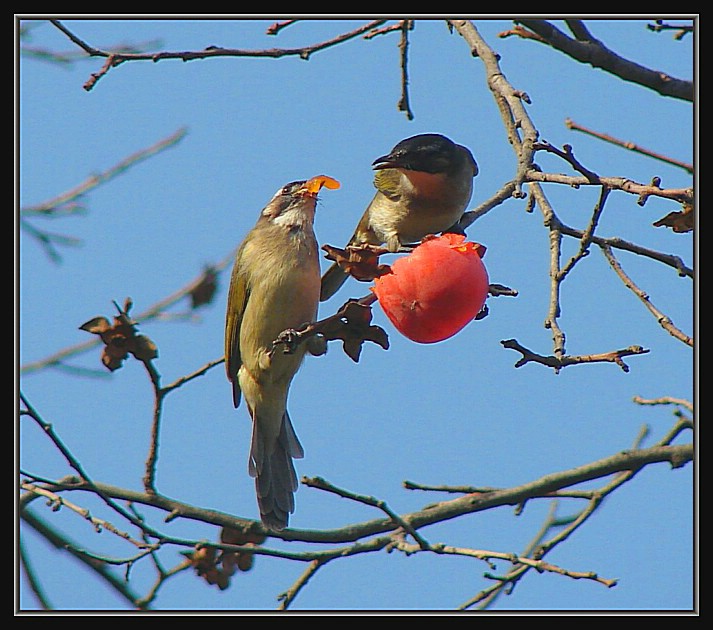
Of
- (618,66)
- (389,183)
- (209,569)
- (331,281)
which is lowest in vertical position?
(209,569)

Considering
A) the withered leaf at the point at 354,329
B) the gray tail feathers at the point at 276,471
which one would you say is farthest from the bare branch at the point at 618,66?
the gray tail feathers at the point at 276,471

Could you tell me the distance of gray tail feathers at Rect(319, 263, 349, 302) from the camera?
571 cm

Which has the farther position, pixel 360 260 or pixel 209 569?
pixel 209 569

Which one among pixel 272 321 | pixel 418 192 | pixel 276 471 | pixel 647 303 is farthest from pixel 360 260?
pixel 276 471

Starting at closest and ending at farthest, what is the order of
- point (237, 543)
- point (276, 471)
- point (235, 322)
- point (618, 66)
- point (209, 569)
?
point (618, 66) < point (209, 569) < point (237, 543) < point (235, 322) < point (276, 471)

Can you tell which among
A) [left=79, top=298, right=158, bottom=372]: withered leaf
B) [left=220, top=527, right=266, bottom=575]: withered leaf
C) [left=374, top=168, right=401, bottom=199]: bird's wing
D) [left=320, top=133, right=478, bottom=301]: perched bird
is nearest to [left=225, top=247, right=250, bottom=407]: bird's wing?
[left=320, top=133, right=478, bottom=301]: perched bird

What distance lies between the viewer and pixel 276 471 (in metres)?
5.43

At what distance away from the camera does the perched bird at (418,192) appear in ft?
17.9

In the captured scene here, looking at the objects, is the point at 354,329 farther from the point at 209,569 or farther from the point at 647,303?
the point at 209,569

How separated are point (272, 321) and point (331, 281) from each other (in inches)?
36.9

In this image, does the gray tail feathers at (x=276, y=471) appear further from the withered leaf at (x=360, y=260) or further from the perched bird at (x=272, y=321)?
the withered leaf at (x=360, y=260)

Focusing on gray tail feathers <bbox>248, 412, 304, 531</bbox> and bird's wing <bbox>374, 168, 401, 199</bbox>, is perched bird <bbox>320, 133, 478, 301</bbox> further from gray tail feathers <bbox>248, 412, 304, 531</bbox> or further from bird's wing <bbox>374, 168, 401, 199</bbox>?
gray tail feathers <bbox>248, 412, 304, 531</bbox>

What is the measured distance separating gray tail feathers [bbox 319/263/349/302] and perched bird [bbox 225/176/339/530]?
0.59m

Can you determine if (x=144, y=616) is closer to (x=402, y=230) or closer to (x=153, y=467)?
(x=153, y=467)
